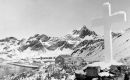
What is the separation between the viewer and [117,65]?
19406 millimetres

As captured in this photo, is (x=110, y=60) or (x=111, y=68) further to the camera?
(x=110, y=60)

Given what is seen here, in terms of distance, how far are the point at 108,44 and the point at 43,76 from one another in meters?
54.6

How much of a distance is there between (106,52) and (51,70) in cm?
5616

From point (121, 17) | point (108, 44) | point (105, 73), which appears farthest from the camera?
point (108, 44)

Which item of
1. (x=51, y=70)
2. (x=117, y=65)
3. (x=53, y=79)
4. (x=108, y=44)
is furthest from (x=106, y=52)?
(x=51, y=70)

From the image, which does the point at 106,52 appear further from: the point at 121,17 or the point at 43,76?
the point at 43,76

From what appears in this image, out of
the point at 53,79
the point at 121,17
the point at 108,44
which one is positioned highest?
the point at 121,17

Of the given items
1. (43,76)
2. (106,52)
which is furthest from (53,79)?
(106,52)

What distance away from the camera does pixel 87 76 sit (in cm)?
1903

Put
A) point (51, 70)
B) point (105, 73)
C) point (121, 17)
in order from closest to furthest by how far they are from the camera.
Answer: point (105, 73), point (121, 17), point (51, 70)

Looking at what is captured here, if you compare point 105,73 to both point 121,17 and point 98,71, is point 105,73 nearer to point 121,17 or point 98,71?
point 98,71

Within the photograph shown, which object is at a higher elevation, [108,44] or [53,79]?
[108,44]

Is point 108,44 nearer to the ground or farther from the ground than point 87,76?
farther from the ground

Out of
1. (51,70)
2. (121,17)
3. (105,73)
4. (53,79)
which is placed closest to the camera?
(105,73)
